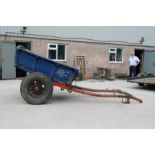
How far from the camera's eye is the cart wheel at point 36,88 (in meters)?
8.10

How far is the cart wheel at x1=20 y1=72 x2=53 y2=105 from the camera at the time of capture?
26.6 ft

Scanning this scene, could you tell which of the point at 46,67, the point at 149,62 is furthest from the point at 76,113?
the point at 149,62

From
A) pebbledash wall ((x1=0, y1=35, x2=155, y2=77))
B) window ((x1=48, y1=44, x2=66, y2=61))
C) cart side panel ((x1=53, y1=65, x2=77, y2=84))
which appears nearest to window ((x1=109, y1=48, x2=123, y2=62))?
pebbledash wall ((x1=0, y1=35, x2=155, y2=77))

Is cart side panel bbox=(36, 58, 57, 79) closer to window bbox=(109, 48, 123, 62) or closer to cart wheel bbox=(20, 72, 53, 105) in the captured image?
cart wheel bbox=(20, 72, 53, 105)

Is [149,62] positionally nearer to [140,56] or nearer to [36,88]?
[140,56]

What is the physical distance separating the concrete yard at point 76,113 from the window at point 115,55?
10400 millimetres

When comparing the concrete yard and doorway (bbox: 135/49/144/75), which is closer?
the concrete yard

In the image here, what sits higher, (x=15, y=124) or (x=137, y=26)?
(x=137, y=26)

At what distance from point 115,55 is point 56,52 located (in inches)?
205

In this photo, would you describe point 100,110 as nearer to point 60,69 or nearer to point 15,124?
point 60,69

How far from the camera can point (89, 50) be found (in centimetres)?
1836

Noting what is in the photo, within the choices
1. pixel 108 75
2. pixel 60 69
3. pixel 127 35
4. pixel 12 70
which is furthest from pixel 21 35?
pixel 127 35

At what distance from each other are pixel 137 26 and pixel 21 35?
408 inches

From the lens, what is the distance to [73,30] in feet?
58.3
